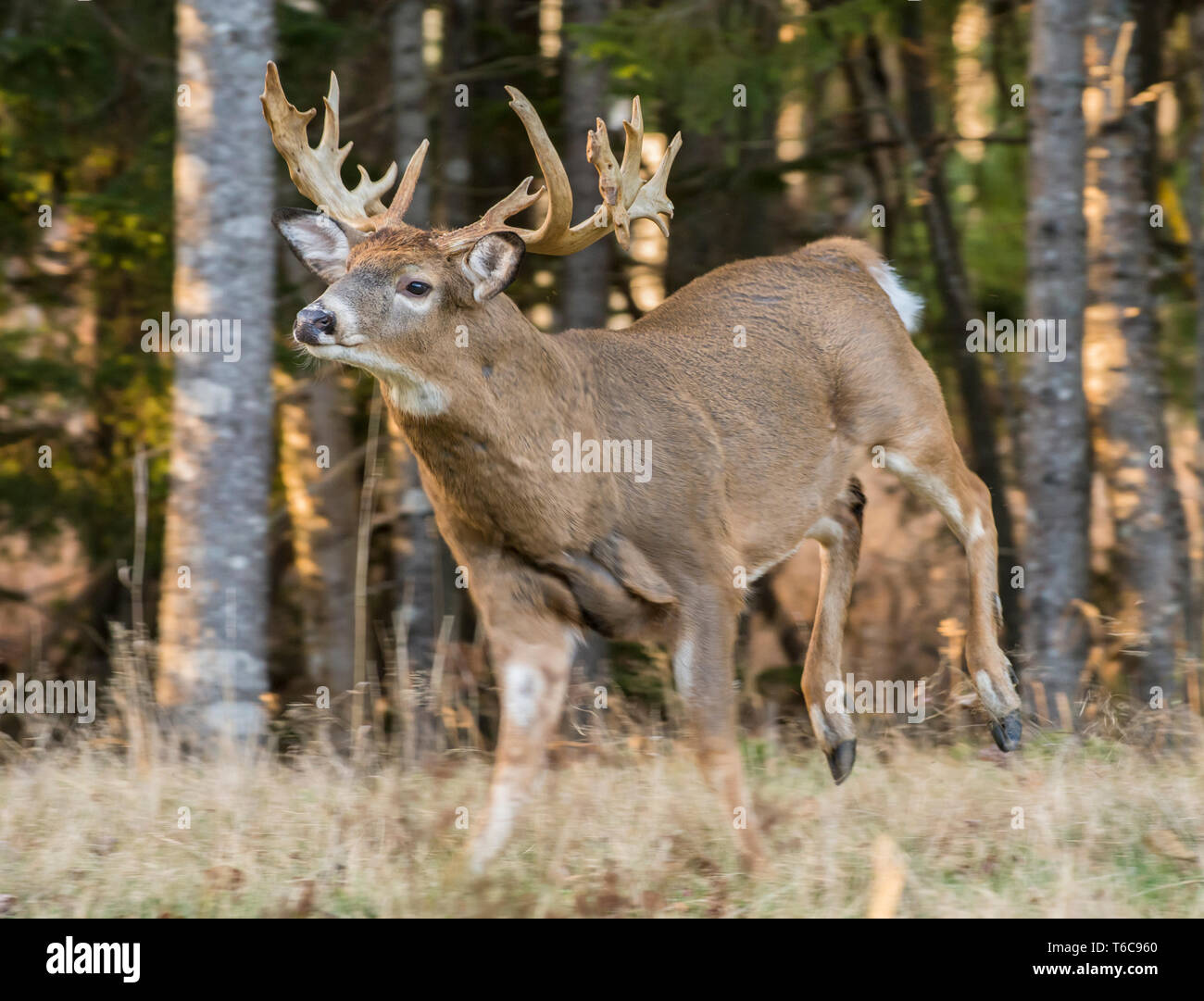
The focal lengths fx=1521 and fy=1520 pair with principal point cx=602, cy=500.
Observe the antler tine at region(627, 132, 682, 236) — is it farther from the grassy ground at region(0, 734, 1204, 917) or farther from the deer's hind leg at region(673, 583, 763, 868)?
the grassy ground at region(0, 734, 1204, 917)

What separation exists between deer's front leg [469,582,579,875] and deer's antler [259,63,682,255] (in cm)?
134

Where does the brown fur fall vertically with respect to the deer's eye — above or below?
below

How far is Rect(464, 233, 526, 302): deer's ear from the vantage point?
5.20 metres

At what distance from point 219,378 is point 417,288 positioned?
8.93 ft

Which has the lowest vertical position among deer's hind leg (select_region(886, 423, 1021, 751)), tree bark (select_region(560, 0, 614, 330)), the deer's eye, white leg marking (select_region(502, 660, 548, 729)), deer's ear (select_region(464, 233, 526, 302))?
white leg marking (select_region(502, 660, 548, 729))

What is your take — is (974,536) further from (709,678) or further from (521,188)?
(521,188)

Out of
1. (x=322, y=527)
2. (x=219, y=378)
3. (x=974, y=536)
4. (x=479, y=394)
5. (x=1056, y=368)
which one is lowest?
(x=974, y=536)

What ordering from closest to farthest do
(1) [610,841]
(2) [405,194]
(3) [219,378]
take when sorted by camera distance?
(1) [610,841], (2) [405,194], (3) [219,378]

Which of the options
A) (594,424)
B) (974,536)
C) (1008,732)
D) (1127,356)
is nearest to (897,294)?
(974,536)

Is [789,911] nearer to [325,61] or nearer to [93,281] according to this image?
[325,61]

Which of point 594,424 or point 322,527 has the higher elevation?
point 322,527

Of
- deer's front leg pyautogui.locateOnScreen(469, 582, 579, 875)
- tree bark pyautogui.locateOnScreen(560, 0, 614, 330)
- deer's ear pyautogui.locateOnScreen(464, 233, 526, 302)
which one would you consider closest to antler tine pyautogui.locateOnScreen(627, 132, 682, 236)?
deer's ear pyautogui.locateOnScreen(464, 233, 526, 302)

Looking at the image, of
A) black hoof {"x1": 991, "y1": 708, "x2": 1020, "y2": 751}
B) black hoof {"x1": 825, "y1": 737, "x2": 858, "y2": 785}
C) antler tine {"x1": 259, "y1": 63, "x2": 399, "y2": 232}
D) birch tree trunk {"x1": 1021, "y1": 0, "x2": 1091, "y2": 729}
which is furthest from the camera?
birch tree trunk {"x1": 1021, "y1": 0, "x2": 1091, "y2": 729}

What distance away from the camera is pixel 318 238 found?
5.77 meters
